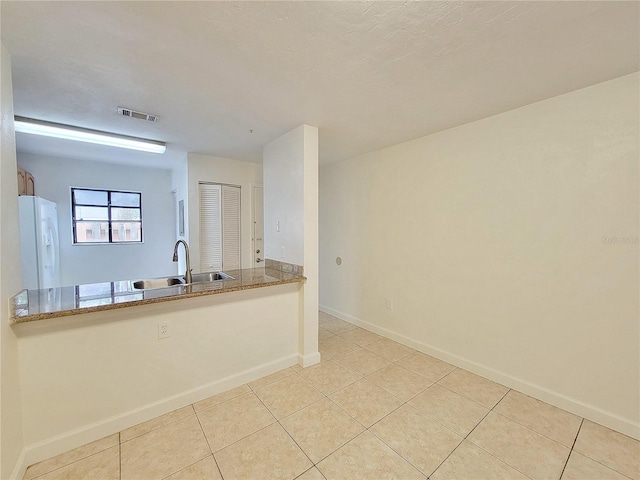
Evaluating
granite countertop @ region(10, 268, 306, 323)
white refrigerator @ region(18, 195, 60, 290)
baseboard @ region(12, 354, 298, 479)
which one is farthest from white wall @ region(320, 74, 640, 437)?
white refrigerator @ region(18, 195, 60, 290)

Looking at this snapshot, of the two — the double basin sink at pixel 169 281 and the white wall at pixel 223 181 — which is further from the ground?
the white wall at pixel 223 181

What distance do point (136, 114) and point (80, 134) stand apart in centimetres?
88

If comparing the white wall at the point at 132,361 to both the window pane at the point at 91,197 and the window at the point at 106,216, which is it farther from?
the window pane at the point at 91,197

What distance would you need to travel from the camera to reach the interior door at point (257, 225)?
4363 millimetres

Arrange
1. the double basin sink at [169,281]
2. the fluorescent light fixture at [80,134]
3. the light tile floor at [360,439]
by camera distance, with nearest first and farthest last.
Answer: the light tile floor at [360,439] → the fluorescent light fixture at [80,134] → the double basin sink at [169,281]

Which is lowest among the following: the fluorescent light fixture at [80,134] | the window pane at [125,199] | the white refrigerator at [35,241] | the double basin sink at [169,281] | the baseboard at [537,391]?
the baseboard at [537,391]

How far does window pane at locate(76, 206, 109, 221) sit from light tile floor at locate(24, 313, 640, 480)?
4.04 m

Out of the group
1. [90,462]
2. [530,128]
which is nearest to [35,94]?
[90,462]

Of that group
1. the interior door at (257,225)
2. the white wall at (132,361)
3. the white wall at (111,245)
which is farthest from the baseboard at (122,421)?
the white wall at (111,245)

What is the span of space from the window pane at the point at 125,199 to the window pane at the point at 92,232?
0.42 meters

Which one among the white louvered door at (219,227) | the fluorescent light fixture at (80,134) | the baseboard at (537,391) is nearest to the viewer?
the baseboard at (537,391)

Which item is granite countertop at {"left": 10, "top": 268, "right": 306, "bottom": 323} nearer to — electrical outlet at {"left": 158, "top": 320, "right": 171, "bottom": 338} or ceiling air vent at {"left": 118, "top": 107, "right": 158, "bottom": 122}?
electrical outlet at {"left": 158, "top": 320, "right": 171, "bottom": 338}

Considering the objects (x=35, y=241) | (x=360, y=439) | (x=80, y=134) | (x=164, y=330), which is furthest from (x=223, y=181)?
(x=360, y=439)

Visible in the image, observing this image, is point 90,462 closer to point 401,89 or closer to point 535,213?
point 401,89
